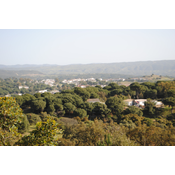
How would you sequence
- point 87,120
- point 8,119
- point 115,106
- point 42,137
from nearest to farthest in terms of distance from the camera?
point 42,137, point 8,119, point 87,120, point 115,106

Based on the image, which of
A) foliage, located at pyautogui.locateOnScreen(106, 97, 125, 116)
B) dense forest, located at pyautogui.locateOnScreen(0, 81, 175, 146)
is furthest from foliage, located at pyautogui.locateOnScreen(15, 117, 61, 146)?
foliage, located at pyautogui.locateOnScreen(106, 97, 125, 116)

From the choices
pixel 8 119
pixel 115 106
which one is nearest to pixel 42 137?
pixel 8 119

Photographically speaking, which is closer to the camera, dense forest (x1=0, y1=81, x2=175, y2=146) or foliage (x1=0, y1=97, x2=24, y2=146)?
foliage (x1=0, y1=97, x2=24, y2=146)

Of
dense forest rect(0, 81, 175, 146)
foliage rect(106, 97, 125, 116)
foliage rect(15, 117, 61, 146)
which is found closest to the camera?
foliage rect(15, 117, 61, 146)

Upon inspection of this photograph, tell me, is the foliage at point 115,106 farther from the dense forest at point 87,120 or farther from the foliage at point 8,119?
the foliage at point 8,119

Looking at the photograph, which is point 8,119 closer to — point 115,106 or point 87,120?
point 87,120

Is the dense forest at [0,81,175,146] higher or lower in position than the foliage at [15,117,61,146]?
lower

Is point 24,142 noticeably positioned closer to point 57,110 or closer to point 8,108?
point 8,108

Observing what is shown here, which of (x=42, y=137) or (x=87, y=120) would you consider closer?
(x=42, y=137)

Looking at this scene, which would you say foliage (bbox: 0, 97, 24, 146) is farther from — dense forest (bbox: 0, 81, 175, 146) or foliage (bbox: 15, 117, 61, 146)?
foliage (bbox: 15, 117, 61, 146)

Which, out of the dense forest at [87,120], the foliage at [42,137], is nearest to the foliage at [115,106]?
the dense forest at [87,120]
